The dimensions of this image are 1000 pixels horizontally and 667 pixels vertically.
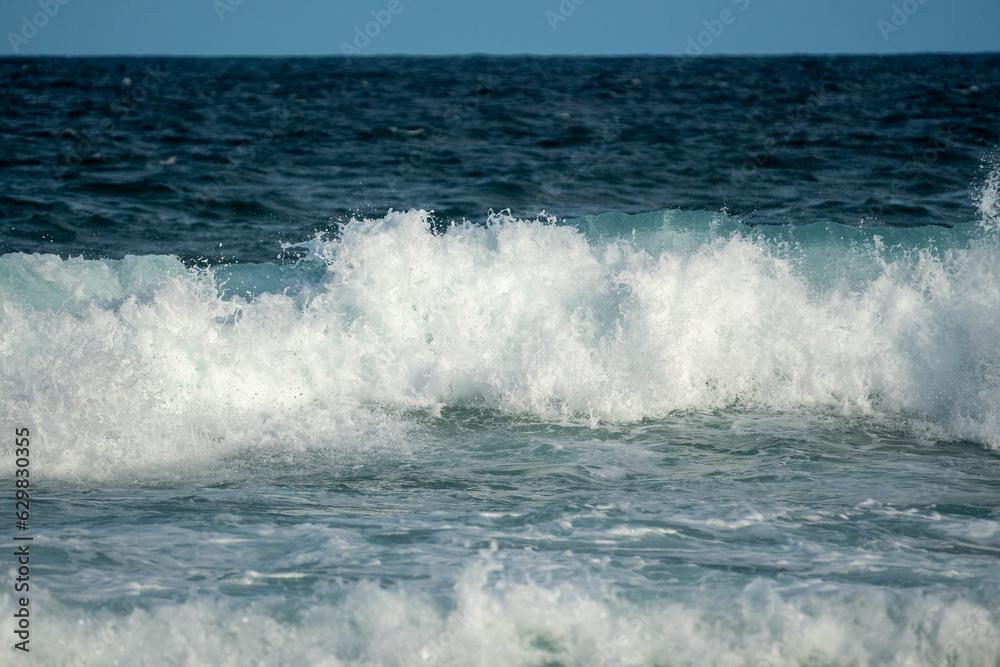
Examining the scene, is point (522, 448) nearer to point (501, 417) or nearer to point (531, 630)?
point (501, 417)

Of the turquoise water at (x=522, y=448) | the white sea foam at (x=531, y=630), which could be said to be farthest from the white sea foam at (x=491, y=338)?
the white sea foam at (x=531, y=630)

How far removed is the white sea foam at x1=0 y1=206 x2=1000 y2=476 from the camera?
651cm

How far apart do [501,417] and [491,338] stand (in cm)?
115

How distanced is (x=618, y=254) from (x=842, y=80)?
29381 millimetres

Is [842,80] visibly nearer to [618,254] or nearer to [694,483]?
[618,254]

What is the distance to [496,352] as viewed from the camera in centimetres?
782

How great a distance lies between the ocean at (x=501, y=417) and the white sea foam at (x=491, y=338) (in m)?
0.03

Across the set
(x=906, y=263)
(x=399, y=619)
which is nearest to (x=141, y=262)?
(x=399, y=619)

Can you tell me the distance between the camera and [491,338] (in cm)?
798

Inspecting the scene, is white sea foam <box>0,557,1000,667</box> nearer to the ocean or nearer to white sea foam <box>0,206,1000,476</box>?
the ocean

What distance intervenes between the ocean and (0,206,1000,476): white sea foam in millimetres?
31

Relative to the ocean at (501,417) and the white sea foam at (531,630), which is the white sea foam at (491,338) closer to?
the ocean at (501,417)

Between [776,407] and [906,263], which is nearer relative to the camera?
[776,407]

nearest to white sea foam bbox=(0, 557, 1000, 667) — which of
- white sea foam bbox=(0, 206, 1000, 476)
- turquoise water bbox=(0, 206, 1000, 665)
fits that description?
turquoise water bbox=(0, 206, 1000, 665)
